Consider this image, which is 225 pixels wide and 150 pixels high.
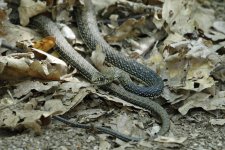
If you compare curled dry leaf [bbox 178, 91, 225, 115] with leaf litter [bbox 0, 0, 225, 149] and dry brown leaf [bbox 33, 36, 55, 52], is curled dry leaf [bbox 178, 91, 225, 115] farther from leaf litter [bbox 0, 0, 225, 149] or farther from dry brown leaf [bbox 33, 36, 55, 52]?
dry brown leaf [bbox 33, 36, 55, 52]

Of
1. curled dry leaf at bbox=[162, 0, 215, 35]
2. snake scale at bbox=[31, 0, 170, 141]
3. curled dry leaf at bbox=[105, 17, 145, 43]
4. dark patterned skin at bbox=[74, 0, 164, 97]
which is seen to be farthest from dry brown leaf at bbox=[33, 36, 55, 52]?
curled dry leaf at bbox=[162, 0, 215, 35]

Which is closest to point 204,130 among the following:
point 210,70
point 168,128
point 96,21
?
point 168,128

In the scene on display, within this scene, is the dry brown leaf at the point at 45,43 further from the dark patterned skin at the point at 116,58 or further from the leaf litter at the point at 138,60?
the dark patterned skin at the point at 116,58

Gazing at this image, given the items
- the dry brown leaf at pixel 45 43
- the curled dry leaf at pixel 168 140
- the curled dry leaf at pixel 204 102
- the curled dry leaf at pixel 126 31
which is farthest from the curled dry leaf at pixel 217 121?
the dry brown leaf at pixel 45 43

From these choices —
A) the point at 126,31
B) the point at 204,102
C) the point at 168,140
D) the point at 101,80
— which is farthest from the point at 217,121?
the point at 126,31

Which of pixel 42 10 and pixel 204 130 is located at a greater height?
pixel 42 10

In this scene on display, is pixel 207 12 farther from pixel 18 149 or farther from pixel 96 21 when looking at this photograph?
pixel 18 149
